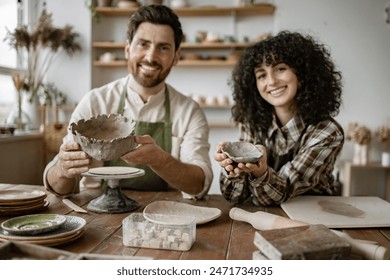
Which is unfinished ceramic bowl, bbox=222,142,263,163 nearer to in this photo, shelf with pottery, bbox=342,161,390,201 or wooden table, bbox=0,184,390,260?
wooden table, bbox=0,184,390,260

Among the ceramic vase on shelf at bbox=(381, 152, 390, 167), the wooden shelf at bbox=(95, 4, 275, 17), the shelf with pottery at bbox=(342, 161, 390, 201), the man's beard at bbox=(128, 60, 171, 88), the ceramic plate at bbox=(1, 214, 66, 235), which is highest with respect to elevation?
the wooden shelf at bbox=(95, 4, 275, 17)

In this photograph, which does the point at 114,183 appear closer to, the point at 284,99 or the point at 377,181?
the point at 284,99

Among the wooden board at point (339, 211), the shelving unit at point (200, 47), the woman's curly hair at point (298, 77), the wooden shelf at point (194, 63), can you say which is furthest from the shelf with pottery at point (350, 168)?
the wooden board at point (339, 211)

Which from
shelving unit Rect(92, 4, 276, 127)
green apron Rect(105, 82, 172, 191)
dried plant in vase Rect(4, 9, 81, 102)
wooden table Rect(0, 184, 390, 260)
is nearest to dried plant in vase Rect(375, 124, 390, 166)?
shelving unit Rect(92, 4, 276, 127)

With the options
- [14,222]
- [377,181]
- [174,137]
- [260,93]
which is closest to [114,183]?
[14,222]

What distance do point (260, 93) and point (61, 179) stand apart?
0.94m

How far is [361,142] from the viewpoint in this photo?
12.1 ft

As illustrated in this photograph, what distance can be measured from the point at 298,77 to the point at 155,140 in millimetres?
739

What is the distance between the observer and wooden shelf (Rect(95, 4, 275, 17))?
3902mm

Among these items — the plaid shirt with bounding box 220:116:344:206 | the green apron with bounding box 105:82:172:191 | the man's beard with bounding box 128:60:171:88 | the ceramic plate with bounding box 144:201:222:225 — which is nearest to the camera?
the ceramic plate with bounding box 144:201:222:225

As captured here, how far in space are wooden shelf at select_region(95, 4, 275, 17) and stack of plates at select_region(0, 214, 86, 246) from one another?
3.20 m

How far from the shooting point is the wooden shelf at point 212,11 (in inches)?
154

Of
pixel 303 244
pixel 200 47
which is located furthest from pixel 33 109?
pixel 303 244

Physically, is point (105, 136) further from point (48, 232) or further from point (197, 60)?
point (197, 60)
